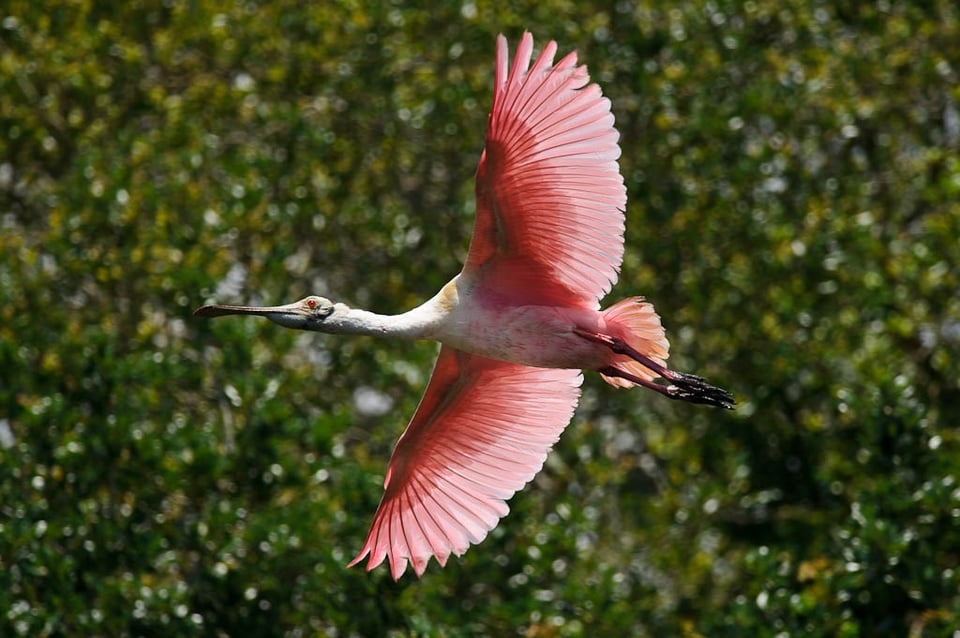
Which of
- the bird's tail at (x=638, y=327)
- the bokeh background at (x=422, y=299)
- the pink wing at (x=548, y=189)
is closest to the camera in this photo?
the pink wing at (x=548, y=189)

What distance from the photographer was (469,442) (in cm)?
816

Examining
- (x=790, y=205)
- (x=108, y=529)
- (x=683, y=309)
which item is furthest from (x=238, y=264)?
(x=790, y=205)

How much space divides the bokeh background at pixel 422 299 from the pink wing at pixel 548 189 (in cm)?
195

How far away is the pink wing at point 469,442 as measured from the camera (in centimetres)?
799

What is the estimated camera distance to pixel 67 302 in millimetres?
9906

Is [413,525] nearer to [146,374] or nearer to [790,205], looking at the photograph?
[146,374]

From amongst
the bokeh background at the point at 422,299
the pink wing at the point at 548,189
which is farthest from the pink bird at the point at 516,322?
the bokeh background at the point at 422,299

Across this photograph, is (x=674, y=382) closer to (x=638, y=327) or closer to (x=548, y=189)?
(x=638, y=327)

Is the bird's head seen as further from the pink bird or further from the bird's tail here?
the bird's tail

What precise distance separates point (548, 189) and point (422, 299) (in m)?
3.47

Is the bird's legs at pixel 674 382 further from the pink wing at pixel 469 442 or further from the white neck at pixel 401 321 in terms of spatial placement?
the pink wing at pixel 469 442

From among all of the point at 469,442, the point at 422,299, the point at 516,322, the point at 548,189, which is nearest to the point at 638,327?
the point at 516,322

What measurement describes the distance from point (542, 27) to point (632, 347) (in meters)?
3.62

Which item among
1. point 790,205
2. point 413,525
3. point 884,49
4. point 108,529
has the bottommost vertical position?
point 108,529
